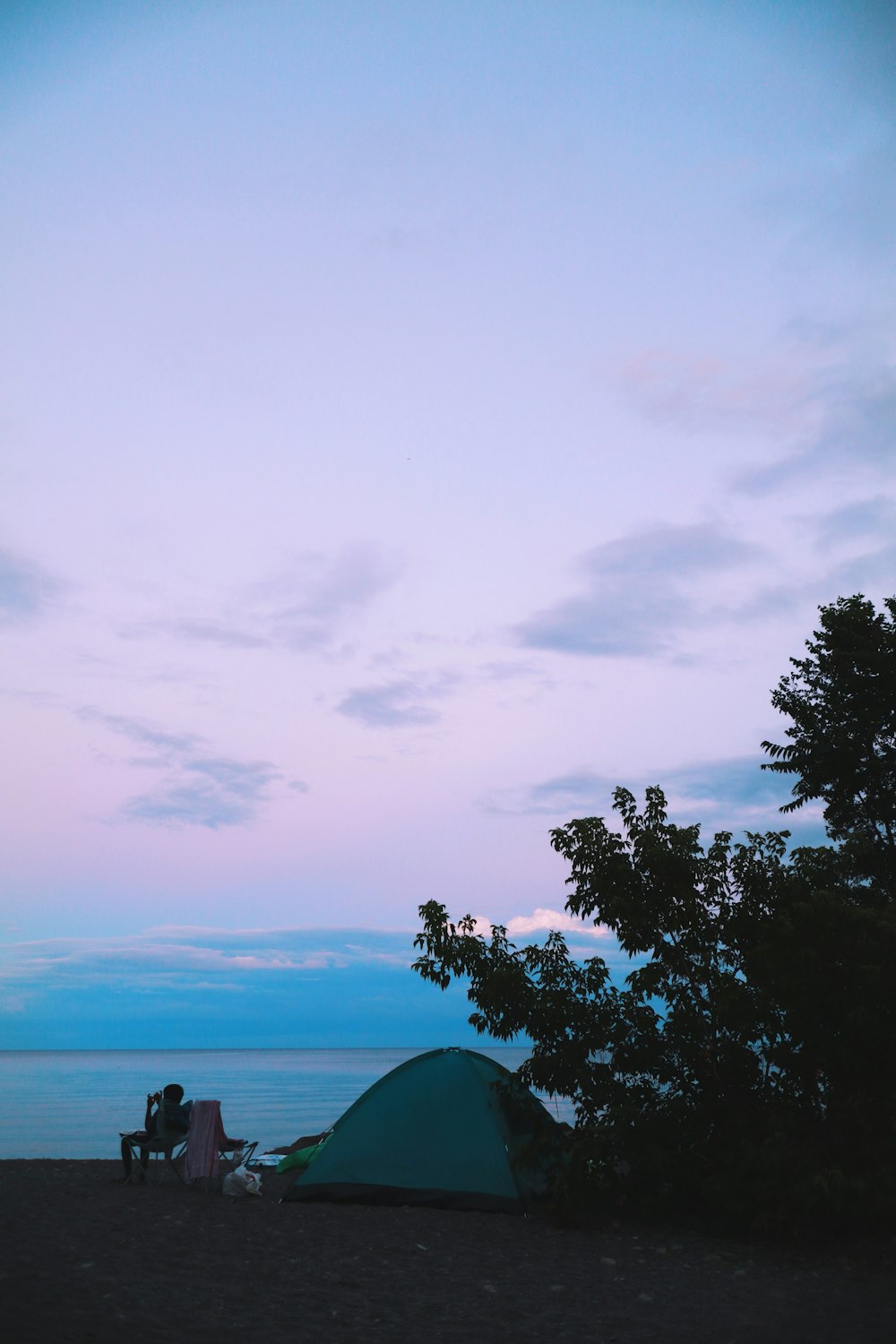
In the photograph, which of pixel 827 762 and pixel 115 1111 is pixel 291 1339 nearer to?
pixel 827 762

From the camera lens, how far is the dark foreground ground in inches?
325

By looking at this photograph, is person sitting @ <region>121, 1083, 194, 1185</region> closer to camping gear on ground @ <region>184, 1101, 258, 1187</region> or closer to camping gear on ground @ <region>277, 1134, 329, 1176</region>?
camping gear on ground @ <region>184, 1101, 258, 1187</region>

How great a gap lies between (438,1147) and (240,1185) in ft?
9.59

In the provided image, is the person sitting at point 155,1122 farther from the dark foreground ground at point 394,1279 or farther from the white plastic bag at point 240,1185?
the dark foreground ground at point 394,1279

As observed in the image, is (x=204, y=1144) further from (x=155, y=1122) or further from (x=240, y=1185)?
(x=155, y=1122)

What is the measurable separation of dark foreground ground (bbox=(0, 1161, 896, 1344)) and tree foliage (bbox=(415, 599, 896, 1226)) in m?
0.76

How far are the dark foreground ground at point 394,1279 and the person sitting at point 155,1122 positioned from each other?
143 cm

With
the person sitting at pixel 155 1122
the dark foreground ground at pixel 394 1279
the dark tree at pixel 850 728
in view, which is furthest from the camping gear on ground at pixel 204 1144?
the dark tree at pixel 850 728

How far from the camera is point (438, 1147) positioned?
14.2 meters

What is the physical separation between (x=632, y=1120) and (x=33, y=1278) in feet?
24.8

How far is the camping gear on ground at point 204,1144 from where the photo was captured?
14906 millimetres

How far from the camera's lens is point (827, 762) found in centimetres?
2384

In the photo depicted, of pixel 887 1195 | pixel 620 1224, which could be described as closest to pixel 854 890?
pixel 887 1195

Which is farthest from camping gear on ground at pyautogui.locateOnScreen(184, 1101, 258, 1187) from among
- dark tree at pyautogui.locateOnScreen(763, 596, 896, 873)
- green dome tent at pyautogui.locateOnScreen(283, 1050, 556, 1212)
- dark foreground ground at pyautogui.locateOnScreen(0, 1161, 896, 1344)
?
dark tree at pyautogui.locateOnScreen(763, 596, 896, 873)
